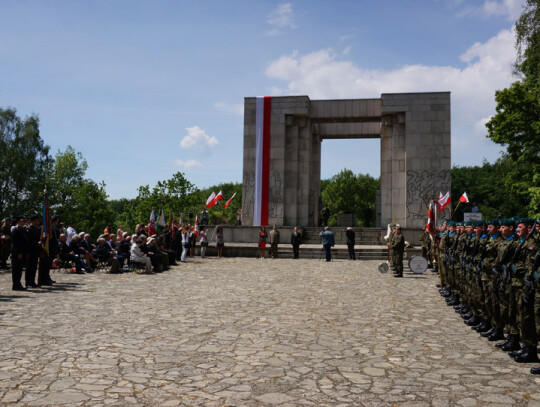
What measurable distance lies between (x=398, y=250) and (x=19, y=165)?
141 feet

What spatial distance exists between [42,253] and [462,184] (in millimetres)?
66677

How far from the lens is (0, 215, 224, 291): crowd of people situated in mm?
12696

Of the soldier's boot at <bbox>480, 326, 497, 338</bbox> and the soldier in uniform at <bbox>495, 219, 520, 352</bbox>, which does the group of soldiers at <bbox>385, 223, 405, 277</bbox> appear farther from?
the soldier in uniform at <bbox>495, 219, 520, 352</bbox>

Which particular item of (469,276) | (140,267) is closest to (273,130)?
(140,267)

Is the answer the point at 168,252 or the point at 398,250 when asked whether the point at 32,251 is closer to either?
the point at 168,252

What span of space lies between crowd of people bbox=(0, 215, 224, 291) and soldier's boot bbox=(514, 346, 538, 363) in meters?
11.2

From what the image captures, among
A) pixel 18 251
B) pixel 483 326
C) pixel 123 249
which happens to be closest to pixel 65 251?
pixel 123 249

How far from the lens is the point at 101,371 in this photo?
5602mm

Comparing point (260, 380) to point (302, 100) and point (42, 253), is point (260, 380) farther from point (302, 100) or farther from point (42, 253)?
point (302, 100)

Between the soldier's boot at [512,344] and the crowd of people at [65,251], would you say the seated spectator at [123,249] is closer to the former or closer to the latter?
the crowd of people at [65,251]

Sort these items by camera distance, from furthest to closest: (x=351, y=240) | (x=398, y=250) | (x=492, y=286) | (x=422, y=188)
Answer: (x=422, y=188), (x=351, y=240), (x=398, y=250), (x=492, y=286)

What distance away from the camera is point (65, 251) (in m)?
17.2

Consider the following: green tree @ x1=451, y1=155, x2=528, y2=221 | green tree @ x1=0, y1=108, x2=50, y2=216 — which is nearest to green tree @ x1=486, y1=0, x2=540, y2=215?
green tree @ x1=451, y1=155, x2=528, y2=221

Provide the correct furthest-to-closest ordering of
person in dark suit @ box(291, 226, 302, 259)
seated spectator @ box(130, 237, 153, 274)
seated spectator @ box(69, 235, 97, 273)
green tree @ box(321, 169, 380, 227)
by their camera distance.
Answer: green tree @ box(321, 169, 380, 227)
person in dark suit @ box(291, 226, 302, 259)
seated spectator @ box(130, 237, 153, 274)
seated spectator @ box(69, 235, 97, 273)
